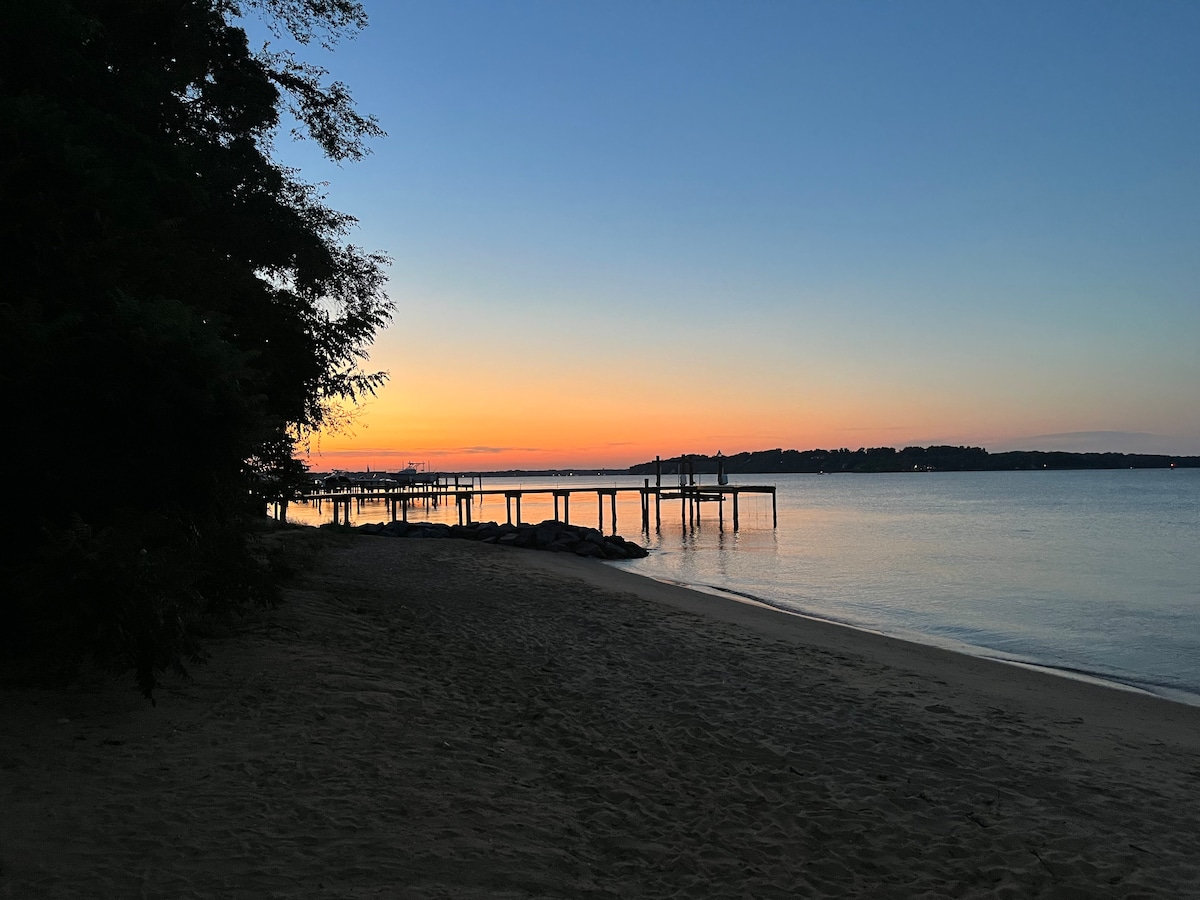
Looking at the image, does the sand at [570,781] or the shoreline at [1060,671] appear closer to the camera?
the sand at [570,781]

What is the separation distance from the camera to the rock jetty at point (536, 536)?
25.7m

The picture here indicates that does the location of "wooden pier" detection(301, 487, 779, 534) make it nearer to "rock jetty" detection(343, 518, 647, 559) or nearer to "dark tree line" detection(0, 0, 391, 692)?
"rock jetty" detection(343, 518, 647, 559)

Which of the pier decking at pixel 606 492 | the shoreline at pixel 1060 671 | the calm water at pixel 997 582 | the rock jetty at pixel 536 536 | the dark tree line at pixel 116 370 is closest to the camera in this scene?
the dark tree line at pixel 116 370

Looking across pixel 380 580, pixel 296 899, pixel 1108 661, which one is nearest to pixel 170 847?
pixel 296 899

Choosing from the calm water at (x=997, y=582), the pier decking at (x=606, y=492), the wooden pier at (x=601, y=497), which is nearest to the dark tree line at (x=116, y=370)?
the calm water at (x=997, y=582)

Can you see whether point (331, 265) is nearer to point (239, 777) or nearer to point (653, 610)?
point (653, 610)

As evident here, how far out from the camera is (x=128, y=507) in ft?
17.2

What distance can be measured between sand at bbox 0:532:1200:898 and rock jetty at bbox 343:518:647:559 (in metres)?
16.9

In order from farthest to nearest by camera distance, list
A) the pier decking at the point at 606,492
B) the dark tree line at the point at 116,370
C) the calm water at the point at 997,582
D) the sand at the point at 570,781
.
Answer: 1. the pier decking at the point at 606,492
2. the calm water at the point at 997,582
3. the dark tree line at the point at 116,370
4. the sand at the point at 570,781

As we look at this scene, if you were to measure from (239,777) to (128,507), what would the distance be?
1.98m

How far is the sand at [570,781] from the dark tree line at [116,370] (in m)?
0.69

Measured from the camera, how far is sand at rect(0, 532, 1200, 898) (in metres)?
3.60

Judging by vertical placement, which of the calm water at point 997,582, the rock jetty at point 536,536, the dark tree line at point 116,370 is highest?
the dark tree line at point 116,370

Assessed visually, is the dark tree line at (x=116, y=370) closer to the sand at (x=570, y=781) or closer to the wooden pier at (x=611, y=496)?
the sand at (x=570, y=781)
